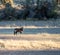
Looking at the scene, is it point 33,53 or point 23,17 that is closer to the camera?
point 33,53

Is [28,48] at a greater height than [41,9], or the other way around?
[28,48]

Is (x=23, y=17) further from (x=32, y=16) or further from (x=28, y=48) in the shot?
(x=28, y=48)

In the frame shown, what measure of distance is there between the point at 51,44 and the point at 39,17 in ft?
114

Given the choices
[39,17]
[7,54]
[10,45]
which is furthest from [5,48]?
[39,17]

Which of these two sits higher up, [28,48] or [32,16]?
[28,48]

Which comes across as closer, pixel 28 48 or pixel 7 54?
pixel 7 54

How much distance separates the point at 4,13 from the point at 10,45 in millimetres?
37605

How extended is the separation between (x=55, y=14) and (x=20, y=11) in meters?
6.08

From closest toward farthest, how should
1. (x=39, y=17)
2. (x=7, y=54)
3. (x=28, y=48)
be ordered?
(x=7, y=54), (x=28, y=48), (x=39, y=17)

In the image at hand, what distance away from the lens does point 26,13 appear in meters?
59.5

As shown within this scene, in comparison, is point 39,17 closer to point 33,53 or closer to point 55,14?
point 55,14

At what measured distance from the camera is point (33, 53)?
19.5 meters

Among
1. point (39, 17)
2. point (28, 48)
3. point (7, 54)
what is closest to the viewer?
point (7, 54)

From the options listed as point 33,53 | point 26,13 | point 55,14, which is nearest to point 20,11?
point 26,13
